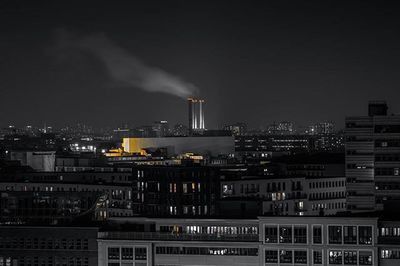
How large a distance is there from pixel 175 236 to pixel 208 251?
242cm

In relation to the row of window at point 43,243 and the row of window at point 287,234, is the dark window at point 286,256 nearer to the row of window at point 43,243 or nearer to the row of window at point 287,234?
the row of window at point 287,234

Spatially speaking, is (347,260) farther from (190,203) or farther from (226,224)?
(190,203)

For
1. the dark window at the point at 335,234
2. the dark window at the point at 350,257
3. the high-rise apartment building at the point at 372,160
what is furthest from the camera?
the high-rise apartment building at the point at 372,160

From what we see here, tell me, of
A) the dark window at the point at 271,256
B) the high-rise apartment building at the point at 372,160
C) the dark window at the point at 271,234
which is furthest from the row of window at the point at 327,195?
the dark window at the point at 271,256

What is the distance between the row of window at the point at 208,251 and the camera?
63.6 meters

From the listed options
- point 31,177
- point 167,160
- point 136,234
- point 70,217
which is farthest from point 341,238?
point 167,160

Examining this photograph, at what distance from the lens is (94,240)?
65.9 metres

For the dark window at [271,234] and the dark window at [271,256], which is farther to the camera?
the dark window at [271,234]

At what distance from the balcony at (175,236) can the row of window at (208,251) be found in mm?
641

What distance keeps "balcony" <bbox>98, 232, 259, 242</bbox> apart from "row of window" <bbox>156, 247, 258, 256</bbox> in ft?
2.10

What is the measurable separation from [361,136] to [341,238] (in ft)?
85.5

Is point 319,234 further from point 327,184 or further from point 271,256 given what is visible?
point 327,184

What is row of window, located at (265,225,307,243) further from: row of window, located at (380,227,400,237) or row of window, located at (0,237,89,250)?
row of window, located at (0,237,89,250)

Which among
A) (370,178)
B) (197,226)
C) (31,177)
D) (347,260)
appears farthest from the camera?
(31,177)
